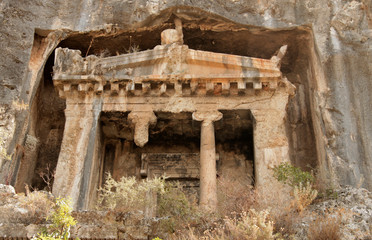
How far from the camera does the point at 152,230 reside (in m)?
7.24

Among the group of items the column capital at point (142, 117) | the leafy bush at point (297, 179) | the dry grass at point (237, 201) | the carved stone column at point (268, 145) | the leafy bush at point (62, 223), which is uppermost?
the column capital at point (142, 117)

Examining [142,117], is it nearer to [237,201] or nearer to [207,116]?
[207,116]

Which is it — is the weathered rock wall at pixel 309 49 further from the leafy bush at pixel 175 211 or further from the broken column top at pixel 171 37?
the leafy bush at pixel 175 211

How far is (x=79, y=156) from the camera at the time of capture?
34.9 feet

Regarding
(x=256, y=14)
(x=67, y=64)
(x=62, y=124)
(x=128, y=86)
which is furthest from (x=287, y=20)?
(x=62, y=124)

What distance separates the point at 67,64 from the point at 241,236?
21.3 ft

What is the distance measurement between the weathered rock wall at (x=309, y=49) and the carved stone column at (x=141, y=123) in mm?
2600

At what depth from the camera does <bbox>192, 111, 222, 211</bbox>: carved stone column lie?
33.1ft

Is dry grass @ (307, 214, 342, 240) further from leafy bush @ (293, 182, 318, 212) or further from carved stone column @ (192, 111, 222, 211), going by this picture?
carved stone column @ (192, 111, 222, 211)

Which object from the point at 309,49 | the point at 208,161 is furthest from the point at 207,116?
the point at 309,49

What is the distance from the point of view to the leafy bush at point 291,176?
371 inches

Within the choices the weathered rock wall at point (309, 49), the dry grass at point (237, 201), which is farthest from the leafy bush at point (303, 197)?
the weathered rock wall at point (309, 49)

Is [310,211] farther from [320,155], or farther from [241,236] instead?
[320,155]

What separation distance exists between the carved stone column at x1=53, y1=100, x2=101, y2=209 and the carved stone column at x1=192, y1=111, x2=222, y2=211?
2.36 m
